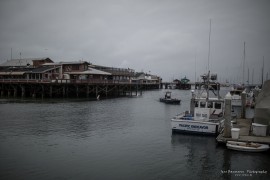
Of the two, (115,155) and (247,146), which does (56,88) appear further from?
(247,146)

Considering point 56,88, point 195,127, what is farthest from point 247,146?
point 56,88

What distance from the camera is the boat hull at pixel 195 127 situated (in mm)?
24328

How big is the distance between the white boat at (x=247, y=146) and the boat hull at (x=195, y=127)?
4.57 meters

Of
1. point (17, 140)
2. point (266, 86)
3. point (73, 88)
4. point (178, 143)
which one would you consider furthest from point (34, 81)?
point (266, 86)

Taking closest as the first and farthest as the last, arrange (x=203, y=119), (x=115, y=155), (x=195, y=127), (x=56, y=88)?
(x=115, y=155), (x=195, y=127), (x=203, y=119), (x=56, y=88)

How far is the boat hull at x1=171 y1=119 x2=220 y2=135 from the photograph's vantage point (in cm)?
2433

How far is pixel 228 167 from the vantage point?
17.1 metres

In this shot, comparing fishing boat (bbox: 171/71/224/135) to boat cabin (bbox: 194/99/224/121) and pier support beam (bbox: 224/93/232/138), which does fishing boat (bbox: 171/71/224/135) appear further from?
pier support beam (bbox: 224/93/232/138)

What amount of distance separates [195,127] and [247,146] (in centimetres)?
628

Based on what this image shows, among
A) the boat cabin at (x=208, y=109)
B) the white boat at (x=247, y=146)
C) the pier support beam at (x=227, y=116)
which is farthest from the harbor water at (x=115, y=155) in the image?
the boat cabin at (x=208, y=109)

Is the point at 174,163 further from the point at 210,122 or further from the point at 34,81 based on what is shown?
the point at 34,81

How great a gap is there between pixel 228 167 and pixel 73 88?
61830 millimetres

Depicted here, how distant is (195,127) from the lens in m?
24.8

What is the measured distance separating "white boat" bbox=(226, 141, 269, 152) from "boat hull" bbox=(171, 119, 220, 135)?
180 inches
